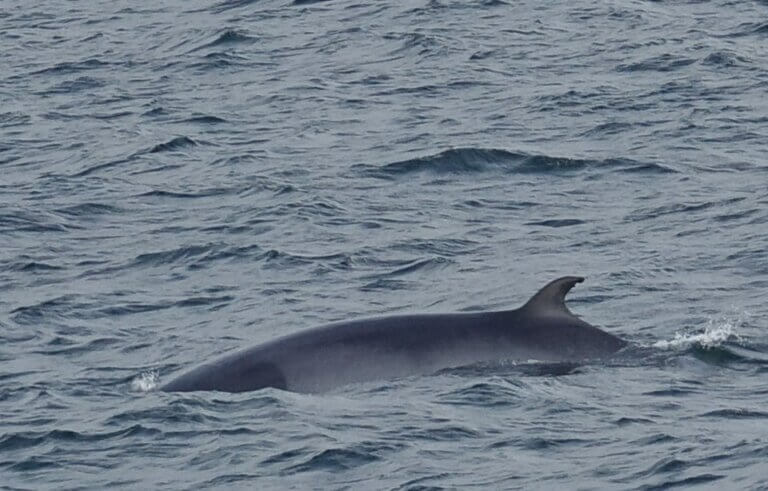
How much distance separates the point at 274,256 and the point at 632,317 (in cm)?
504

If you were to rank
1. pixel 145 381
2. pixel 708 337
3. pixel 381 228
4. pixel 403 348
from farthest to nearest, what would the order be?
pixel 381 228, pixel 708 337, pixel 145 381, pixel 403 348

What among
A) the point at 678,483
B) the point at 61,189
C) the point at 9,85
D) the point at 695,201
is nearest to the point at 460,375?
the point at 678,483

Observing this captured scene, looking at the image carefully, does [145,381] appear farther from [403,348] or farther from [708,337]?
[708,337]

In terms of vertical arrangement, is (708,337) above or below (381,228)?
above

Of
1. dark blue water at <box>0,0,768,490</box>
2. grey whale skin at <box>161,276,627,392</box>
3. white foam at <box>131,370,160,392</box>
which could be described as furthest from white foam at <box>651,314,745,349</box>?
white foam at <box>131,370,160,392</box>

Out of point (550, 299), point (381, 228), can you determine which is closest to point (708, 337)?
point (550, 299)

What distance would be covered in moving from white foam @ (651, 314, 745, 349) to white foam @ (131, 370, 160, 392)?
4.68 m

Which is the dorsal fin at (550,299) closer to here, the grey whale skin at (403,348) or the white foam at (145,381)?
the grey whale skin at (403,348)

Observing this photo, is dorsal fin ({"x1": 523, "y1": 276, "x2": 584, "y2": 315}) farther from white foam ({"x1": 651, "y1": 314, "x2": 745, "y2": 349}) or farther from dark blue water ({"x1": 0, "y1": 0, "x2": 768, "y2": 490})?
white foam ({"x1": 651, "y1": 314, "x2": 745, "y2": 349})

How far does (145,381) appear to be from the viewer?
65.3ft

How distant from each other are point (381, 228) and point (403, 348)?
6.85 meters

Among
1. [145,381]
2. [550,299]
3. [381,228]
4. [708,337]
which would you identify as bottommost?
[381,228]

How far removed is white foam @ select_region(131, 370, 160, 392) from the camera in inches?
774

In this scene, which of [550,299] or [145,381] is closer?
[550,299]
